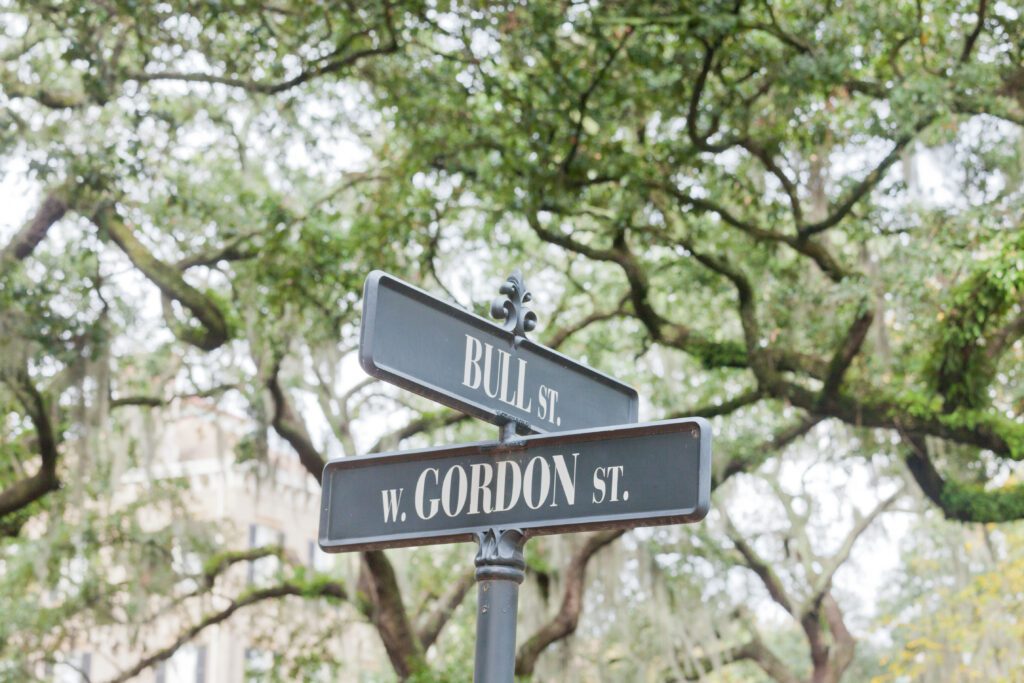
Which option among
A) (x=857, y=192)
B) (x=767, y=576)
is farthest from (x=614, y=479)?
(x=767, y=576)

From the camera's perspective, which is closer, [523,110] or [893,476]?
[523,110]

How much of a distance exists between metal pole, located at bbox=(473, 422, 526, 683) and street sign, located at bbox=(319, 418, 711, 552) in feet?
0.13

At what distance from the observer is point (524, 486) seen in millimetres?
2988

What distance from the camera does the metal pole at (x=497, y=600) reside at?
284 cm

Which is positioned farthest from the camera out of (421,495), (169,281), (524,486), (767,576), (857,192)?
(767,576)

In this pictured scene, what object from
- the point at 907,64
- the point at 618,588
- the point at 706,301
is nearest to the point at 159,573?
the point at 618,588

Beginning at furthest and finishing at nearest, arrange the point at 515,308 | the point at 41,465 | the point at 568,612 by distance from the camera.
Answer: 1. the point at 568,612
2. the point at 41,465
3. the point at 515,308

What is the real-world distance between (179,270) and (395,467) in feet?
32.7

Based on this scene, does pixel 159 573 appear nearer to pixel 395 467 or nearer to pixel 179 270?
pixel 179 270

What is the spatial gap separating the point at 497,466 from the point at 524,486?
10 centimetres

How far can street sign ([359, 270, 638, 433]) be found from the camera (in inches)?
115

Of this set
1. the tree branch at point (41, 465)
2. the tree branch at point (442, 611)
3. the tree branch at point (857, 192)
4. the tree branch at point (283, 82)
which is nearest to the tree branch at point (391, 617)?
the tree branch at point (442, 611)

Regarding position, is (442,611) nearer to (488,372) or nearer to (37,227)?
(37,227)

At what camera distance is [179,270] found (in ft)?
41.5
